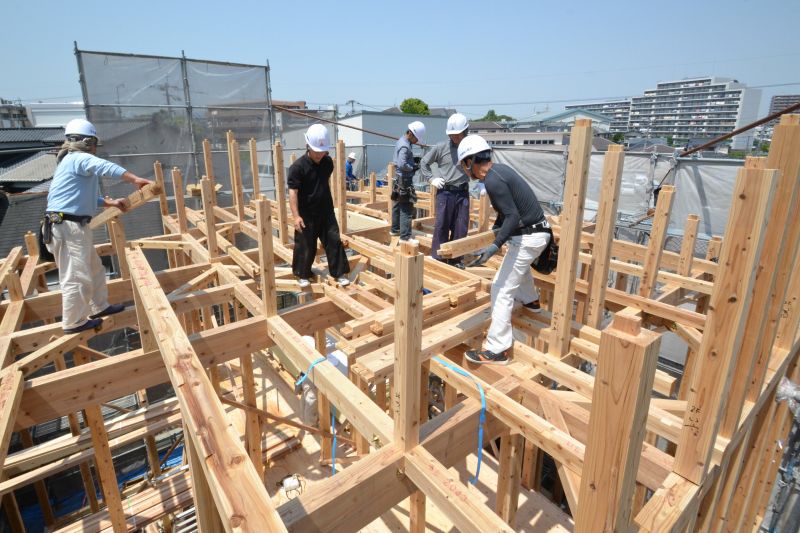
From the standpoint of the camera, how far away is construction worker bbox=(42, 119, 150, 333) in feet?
13.5

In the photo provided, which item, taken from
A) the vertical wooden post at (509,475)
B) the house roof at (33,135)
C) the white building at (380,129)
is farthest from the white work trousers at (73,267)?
the white building at (380,129)

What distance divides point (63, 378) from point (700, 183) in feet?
39.2

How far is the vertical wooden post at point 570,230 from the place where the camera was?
290cm

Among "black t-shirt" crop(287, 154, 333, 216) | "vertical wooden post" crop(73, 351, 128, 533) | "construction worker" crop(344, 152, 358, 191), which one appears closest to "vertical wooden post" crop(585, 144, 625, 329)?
"black t-shirt" crop(287, 154, 333, 216)

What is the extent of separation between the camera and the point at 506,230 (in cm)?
333

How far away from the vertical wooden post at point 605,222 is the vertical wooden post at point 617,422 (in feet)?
6.69

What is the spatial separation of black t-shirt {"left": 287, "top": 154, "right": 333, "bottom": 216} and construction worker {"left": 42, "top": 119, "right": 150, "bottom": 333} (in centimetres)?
145

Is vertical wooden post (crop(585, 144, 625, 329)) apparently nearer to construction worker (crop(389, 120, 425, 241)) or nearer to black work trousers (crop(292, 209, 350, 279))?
black work trousers (crop(292, 209, 350, 279))

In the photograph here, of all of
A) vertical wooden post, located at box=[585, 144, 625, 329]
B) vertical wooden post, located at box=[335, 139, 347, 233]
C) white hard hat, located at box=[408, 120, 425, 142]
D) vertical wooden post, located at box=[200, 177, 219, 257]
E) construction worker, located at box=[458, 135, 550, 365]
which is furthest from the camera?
vertical wooden post, located at box=[335, 139, 347, 233]

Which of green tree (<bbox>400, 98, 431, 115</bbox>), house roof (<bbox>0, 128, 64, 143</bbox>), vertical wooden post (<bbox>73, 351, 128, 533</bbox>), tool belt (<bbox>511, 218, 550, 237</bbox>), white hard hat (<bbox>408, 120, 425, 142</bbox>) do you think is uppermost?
green tree (<bbox>400, 98, 431, 115</bbox>)

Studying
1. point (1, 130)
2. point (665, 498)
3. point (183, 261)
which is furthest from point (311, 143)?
point (1, 130)

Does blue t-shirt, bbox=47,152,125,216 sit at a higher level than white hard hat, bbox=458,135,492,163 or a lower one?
lower

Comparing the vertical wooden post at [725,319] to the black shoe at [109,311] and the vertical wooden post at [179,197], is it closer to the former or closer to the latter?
the black shoe at [109,311]

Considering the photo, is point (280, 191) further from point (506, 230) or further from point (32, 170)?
point (32, 170)
